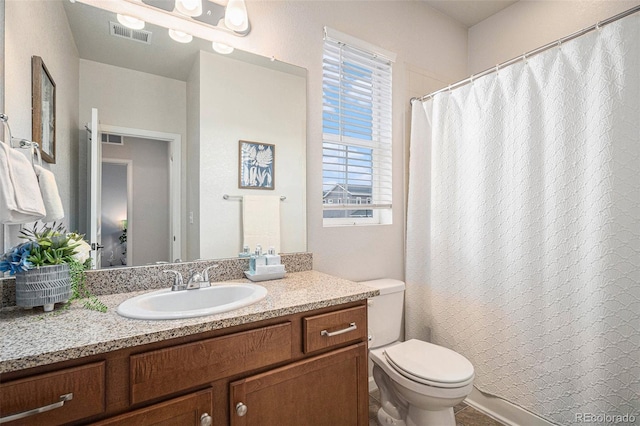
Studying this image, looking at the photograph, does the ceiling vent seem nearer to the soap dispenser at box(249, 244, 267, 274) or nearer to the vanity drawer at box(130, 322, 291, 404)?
the soap dispenser at box(249, 244, 267, 274)

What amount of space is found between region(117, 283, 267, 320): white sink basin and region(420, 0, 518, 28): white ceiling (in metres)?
2.40

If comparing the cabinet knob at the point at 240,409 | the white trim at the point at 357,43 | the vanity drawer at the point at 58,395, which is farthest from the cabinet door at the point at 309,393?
the white trim at the point at 357,43

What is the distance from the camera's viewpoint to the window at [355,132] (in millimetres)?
1944

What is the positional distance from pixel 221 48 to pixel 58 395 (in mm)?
1488

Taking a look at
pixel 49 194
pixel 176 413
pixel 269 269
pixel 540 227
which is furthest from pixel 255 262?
pixel 540 227

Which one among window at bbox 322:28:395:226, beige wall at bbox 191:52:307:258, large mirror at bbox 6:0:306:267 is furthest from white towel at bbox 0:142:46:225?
window at bbox 322:28:395:226

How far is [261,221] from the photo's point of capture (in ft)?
5.45

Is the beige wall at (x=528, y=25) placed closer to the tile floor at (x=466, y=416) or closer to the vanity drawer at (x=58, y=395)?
the tile floor at (x=466, y=416)

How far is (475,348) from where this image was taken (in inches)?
73.4

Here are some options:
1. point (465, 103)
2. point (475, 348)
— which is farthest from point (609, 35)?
point (475, 348)

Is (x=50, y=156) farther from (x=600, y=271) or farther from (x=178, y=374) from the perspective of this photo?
(x=600, y=271)

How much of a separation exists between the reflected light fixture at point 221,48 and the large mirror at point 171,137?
0.02 meters

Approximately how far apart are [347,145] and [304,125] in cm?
36

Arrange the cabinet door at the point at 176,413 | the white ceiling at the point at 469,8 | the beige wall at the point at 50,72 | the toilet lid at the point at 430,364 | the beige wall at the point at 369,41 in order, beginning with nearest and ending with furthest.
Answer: the cabinet door at the point at 176,413, the beige wall at the point at 50,72, the toilet lid at the point at 430,364, the beige wall at the point at 369,41, the white ceiling at the point at 469,8
